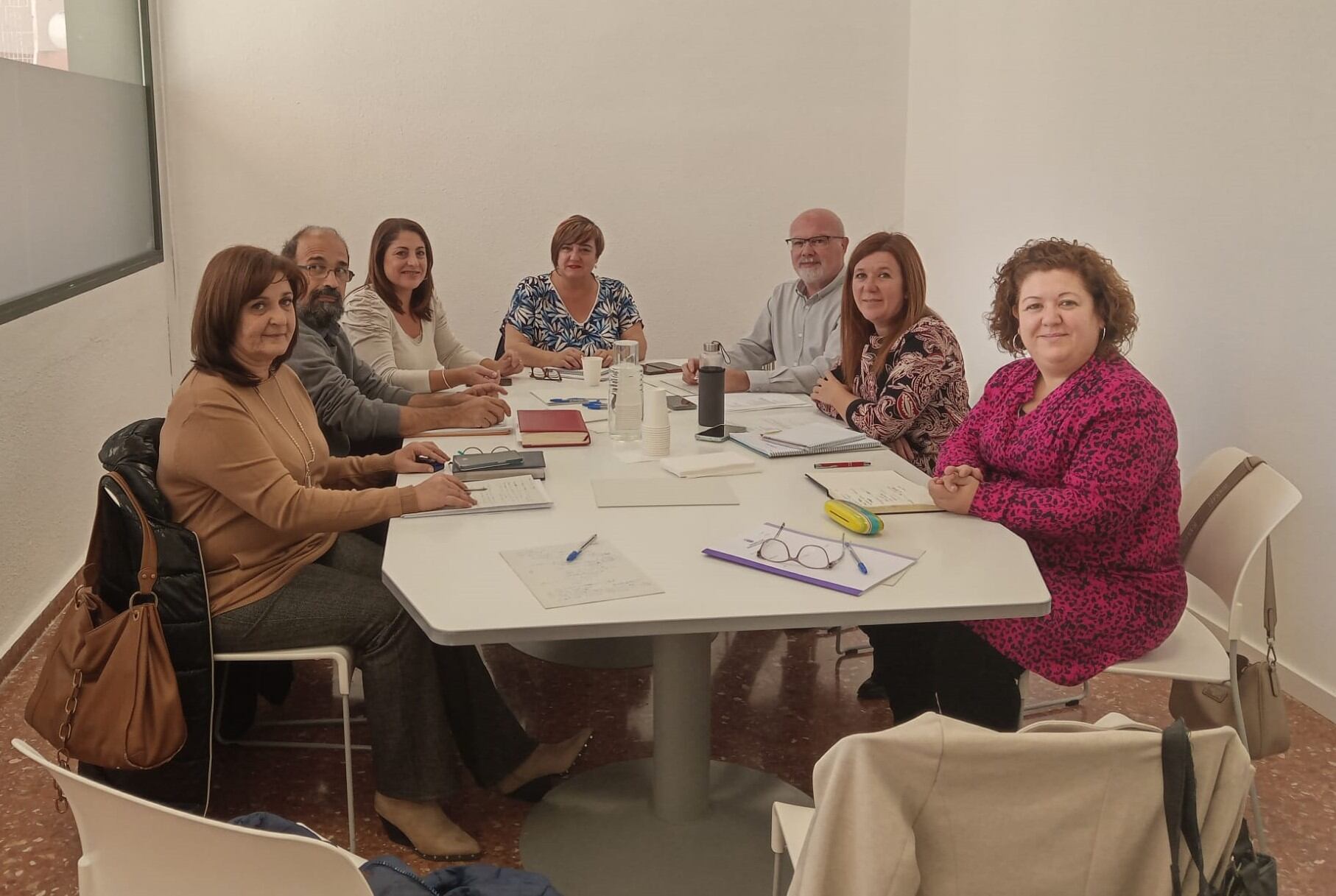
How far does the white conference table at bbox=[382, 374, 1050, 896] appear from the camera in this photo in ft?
5.90

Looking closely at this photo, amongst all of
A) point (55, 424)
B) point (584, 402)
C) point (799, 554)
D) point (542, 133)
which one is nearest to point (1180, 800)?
point (799, 554)

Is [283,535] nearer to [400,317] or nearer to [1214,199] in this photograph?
[400,317]

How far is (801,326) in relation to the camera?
412 centimetres

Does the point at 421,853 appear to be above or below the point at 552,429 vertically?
below

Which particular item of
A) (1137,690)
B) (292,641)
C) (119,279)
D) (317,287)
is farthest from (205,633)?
(119,279)

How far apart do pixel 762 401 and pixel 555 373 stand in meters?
0.87

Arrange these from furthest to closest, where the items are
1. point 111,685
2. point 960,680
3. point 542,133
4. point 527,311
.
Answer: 1. point 542,133
2. point 527,311
3. point 960,680
4. point 111,685

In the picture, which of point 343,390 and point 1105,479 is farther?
point 343,390

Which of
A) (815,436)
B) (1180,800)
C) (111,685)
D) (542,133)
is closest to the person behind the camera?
(1180,800)

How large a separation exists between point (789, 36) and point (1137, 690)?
3.78m

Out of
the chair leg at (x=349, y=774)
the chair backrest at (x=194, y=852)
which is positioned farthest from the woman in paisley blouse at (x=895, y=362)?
the chair backrest at (x=194, y=852)

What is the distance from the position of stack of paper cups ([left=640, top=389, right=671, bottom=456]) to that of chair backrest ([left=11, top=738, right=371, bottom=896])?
5.76ft

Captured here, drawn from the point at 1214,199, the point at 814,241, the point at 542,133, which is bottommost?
the point at 814,241

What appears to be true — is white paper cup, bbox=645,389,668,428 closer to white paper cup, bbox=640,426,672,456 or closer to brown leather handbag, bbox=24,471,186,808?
white paper cup, bbox=640,426,672,456
